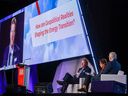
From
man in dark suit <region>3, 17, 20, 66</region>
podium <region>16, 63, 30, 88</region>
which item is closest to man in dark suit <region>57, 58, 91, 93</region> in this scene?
podium <region>16, 63, 30, 88</region>

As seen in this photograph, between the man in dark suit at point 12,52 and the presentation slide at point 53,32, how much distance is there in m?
0.36

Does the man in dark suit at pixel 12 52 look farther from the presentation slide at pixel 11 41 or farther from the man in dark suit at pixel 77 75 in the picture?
the man in dark suit at pixel 77 75

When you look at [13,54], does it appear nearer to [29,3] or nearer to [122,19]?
[29,3]

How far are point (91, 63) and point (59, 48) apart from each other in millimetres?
747

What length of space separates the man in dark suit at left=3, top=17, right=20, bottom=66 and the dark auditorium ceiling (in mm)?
467

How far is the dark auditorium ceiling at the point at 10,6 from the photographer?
24.7ft

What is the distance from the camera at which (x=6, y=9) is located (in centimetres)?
824

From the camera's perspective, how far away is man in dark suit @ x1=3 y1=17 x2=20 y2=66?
6830 mm

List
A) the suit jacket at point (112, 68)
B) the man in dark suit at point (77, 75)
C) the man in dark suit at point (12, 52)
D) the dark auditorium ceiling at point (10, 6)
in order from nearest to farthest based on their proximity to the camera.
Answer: the suit jacket at point (112, 68) < the man in dark suit at point (77, 75) < the man in dark suit at point (12, 52) < the dark auditorium ceiling at point (10, 6)

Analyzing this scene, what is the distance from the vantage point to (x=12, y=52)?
705cm

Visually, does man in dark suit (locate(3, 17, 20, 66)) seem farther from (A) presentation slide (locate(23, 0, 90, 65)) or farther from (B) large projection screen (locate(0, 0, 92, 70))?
(A) presentation slide (locate(23, 0, 90, 65))

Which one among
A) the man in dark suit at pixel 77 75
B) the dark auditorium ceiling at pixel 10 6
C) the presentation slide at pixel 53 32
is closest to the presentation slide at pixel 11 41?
the presentation slide at pixel 53 32

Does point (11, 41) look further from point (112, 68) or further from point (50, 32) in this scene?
point (112, 68)

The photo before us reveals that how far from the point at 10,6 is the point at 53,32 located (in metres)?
2.79
